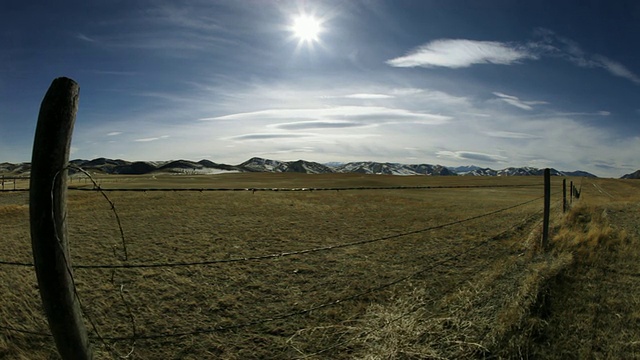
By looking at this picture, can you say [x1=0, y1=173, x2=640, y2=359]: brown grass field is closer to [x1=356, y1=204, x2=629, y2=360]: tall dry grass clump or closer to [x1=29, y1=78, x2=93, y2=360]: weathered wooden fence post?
[x1=356, y1=204, x2=629, y2=360]: tall dry grass clump

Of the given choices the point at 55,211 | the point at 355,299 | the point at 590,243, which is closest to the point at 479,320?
the point at 355,299

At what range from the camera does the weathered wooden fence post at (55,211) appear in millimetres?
2287

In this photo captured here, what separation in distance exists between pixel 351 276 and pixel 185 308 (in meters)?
3.86

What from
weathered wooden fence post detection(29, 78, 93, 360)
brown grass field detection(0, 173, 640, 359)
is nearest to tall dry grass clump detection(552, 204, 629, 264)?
brown grass field detection(0, 173, 640, 359)

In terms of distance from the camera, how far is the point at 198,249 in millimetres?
11141

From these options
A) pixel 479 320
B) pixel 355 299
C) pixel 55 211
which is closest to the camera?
pixel 55 211

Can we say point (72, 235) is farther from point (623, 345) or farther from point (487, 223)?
point (487, 223)

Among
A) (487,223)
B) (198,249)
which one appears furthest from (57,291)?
(487,223)

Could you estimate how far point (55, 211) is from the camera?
238cm

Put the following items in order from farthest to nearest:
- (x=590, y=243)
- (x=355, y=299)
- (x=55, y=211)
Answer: (x=590, y=243), (x=355, y=299), (x=55, y=211)

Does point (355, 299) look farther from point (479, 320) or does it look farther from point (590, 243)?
point (590, 243)

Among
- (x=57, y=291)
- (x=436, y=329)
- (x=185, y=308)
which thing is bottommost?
(x=185, y=308)

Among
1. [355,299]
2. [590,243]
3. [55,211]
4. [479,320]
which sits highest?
[55,211]

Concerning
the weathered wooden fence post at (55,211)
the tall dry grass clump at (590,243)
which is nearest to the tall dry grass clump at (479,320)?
the tall dry grass clump at (590,243)
